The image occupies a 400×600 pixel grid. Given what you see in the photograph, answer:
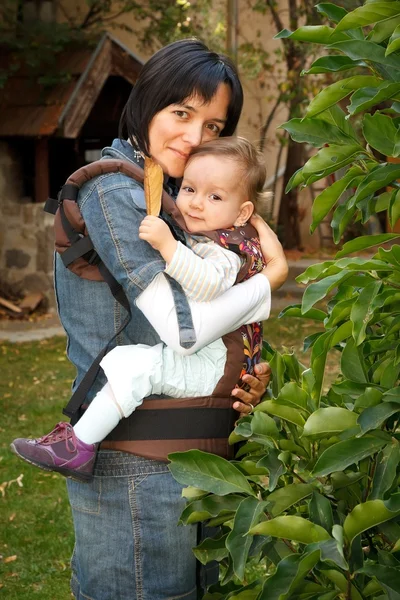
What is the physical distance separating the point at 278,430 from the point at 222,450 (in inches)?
15.7

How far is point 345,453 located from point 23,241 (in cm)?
973

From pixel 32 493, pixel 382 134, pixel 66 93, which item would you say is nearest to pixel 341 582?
pixel 382 134

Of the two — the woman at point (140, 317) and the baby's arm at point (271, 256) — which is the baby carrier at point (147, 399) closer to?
the woman at point (140, 317)

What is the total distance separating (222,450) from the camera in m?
2.28

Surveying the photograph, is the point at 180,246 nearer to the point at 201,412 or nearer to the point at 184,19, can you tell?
the point at 201,412

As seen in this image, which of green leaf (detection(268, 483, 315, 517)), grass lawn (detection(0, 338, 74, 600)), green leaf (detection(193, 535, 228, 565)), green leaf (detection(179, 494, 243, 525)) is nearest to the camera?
green leaf (detection(268, 483, 315, 517))

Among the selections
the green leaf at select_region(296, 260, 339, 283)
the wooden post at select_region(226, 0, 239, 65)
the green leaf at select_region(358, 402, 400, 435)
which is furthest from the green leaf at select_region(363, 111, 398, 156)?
the wooden post at select_region(226, 0, 239, 65)

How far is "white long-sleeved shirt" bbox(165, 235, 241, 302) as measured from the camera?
2.12m

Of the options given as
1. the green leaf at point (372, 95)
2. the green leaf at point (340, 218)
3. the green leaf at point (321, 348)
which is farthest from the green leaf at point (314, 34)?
the green leaf at point (321, 348)

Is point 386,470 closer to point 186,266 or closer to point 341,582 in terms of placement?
point 341,582

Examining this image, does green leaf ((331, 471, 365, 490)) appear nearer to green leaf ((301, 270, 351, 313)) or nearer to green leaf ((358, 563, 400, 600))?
green leaf ((358, 563, 400, 600))

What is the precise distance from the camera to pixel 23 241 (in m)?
11.1

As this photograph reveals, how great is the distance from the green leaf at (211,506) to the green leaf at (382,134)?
0.74 meters

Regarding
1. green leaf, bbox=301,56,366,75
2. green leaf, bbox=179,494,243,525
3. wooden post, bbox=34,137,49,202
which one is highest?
green leaf, bbox=301,56,366,75
